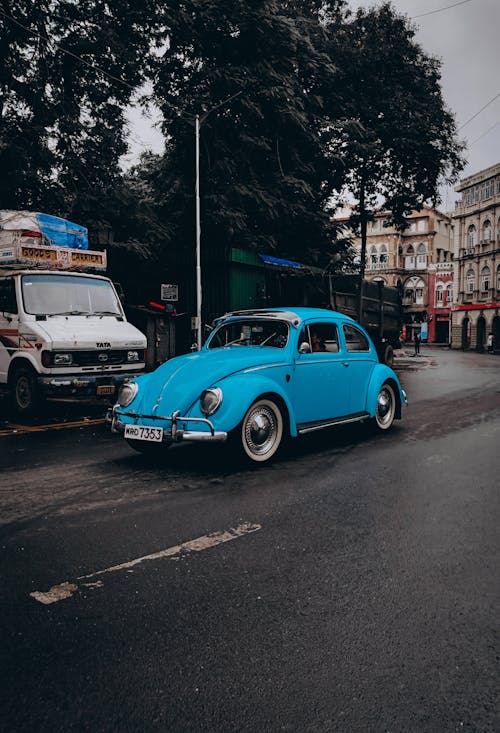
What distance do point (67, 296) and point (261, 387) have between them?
5903 mm

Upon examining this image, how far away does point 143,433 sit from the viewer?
6484 mm

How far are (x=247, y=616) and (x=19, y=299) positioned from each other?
8832mm

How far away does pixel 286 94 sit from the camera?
832 inches

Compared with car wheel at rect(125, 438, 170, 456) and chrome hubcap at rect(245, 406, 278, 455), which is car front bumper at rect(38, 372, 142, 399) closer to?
car wheel at rect(125, 438, 170, 456)

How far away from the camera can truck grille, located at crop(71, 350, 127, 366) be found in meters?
10.4

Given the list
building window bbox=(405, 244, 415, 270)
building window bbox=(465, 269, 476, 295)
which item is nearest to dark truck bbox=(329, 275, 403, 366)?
building window bbox=(465, 269, 476, 295)

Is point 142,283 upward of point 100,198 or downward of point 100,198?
downward

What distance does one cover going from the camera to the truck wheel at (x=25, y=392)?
33.0 feet

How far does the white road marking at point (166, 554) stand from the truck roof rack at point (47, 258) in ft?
27.2

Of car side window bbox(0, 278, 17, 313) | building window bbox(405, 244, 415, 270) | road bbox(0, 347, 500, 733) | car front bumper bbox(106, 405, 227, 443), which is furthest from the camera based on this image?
building window bbox(405, 244, 415, 270)

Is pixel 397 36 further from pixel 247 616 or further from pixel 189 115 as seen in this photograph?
pixel 247 616

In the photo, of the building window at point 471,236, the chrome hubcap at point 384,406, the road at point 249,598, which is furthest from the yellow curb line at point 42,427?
the building window at point 471,236

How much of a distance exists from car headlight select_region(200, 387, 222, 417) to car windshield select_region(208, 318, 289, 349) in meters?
1.43

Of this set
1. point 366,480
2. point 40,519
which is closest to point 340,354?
point 366,480
